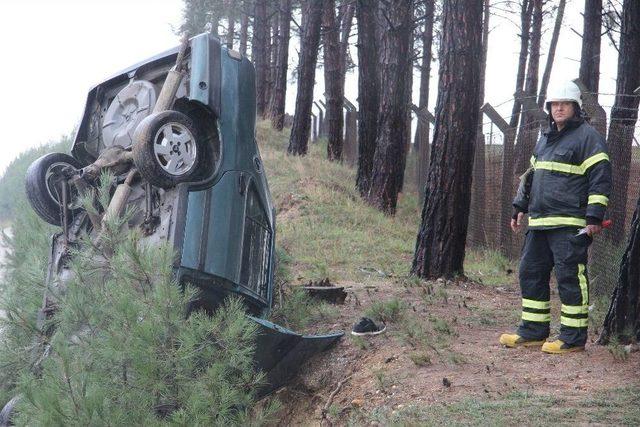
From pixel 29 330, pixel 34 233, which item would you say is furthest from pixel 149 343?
pixel 34 233

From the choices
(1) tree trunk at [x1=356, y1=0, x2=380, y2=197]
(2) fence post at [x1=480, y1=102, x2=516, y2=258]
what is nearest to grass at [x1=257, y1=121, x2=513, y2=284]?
(2) fence post at [x1=480, y1=102, x2=516, y2=258]

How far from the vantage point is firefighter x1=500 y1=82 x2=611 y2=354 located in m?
6.05

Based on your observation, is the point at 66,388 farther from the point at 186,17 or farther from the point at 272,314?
the point at 186,17

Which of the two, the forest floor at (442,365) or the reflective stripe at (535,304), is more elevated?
the reflective stripe at (535,304)

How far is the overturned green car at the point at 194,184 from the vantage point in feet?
19.8

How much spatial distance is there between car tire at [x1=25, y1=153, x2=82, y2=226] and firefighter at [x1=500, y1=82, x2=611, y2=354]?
3.32m

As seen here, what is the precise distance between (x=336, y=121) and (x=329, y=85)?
0.82 m

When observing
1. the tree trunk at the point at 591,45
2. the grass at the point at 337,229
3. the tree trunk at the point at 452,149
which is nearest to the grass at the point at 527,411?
the grass at the point at 337,229

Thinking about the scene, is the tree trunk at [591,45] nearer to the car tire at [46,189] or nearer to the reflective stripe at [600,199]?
the reflective stripe at [600,199]

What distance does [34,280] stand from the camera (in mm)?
5988

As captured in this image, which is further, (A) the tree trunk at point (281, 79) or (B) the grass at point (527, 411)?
(A) the tree trunk at point (281, 79)

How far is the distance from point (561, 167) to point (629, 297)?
37.4 inches

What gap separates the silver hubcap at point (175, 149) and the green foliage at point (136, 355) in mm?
652

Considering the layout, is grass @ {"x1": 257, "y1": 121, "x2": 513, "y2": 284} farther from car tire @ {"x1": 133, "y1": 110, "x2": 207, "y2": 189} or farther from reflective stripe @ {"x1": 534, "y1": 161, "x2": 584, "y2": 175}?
reflective stripe @ {"x1": 534, "y1": 161, "x2": 584, "y2": 175}
